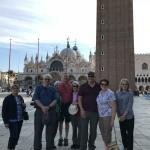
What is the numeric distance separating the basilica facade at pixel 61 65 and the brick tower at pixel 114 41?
67.2 m

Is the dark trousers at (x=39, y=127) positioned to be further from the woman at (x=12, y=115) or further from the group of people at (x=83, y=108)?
the woman at (x=12, y=115)

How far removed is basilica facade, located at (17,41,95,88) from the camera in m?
133

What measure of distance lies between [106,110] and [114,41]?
54347mm

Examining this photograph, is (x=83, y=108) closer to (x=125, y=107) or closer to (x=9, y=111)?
(x=125, y=107)

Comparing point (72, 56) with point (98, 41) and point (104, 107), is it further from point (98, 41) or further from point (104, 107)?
point (104, 107)

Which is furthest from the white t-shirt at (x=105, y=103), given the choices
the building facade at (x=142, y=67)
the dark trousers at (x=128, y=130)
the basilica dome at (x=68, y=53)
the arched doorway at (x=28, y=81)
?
the arched doorway at (x=28, y=81)

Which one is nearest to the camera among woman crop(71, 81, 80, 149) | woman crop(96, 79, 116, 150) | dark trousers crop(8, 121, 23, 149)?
woman crop(96, 79, 116, 150)

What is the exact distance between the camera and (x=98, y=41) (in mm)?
61625

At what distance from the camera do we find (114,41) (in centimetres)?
6184

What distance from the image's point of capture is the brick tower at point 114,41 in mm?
60969

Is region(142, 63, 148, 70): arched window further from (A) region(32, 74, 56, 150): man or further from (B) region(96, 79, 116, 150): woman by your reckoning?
(B) region(96, 79, 116, 150): woman

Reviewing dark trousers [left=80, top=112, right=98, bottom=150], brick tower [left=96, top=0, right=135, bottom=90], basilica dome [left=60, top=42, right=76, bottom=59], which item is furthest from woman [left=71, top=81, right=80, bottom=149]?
basilica dome [left=60, top=42, right=76, bottom=59]

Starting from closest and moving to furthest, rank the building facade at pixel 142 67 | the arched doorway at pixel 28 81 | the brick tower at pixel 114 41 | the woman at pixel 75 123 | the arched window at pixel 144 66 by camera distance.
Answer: the woman at pixel 75 123, the brick tower at pixel 114 41, the building facade at pixel 142 67, the arched window at pixel 144 66, the arched doorway at pixel 28 81

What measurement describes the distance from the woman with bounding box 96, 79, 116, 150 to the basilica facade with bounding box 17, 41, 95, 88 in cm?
12062
